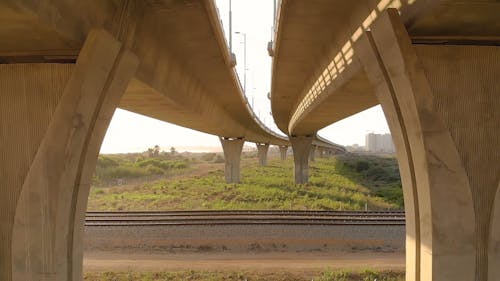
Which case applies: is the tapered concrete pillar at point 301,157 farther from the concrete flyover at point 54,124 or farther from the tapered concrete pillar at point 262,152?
the tapered concrete pillar at point 262,152

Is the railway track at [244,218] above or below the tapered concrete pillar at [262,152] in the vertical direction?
below

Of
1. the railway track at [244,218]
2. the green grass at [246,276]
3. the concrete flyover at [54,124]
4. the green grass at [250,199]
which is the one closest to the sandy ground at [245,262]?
the green grass at [246,276]

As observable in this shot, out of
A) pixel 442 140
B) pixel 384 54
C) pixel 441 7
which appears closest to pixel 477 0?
pixel 441 7

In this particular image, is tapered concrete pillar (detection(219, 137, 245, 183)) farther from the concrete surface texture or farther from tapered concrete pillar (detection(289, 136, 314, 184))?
the concrete surface texture

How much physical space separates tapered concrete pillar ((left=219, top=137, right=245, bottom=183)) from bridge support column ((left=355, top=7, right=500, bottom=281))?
3713cm

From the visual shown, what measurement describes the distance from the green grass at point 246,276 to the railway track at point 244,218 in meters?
5.07

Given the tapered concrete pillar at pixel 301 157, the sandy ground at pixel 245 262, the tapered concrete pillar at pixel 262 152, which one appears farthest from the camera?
the tapered concrete pillar at pixel 262 152

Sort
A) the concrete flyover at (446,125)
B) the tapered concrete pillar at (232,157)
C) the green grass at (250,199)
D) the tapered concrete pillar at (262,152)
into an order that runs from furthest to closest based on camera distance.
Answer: the tapered concrete pillar at (262,152) → the tapered concrete pillar at (232,157) → the green grass at (250,199) → the concrete flyover at (446,125)

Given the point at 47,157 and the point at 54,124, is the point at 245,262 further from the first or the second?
the point at 54,124

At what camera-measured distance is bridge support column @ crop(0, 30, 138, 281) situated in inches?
247

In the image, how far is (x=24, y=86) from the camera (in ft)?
21.6

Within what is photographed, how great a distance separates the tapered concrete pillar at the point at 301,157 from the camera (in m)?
42.5

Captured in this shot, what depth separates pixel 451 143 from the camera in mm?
6258

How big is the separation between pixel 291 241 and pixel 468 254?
34.5 ft
